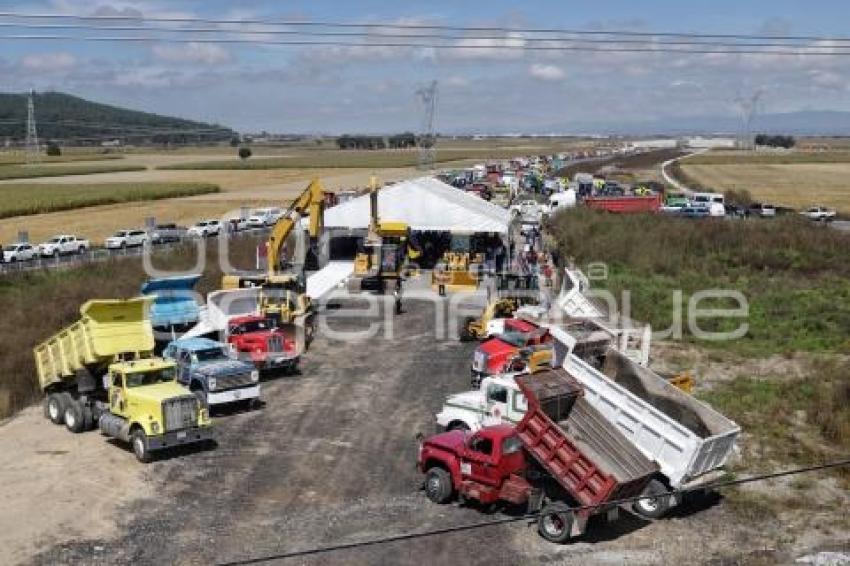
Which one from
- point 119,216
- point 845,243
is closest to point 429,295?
point 845,243

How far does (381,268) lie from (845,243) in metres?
27.1

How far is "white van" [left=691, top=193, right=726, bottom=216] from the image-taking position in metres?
73.4

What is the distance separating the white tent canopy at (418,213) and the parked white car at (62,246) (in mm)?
18178

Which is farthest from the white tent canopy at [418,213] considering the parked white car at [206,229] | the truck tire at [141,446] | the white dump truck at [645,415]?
the truck tire at [141,446]

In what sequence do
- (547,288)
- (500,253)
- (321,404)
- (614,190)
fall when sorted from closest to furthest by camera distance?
(321,404) → (547,288) → (500,253) → (614,190)

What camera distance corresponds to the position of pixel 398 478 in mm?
19234

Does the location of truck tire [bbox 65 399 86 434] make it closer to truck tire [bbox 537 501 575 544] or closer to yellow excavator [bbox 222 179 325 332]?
yellow excavator [bbox 222 179 325 332]

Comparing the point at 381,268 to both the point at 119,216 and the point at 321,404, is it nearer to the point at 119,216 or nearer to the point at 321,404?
the point at 321,404

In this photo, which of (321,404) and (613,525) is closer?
(613,525)

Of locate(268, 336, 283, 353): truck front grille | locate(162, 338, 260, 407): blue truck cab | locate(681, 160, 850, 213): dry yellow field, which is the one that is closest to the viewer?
locate(162, 338, 260, 407): blue truck cab

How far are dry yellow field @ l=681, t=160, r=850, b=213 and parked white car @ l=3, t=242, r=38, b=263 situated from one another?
66.1m

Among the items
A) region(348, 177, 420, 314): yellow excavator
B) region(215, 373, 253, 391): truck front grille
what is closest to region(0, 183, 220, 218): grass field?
region(348, 177, 420, 314): yellow excavator

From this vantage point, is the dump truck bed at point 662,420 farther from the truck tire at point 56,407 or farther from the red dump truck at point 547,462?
the truck tire at point 56,407

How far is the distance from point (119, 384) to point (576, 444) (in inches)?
437
